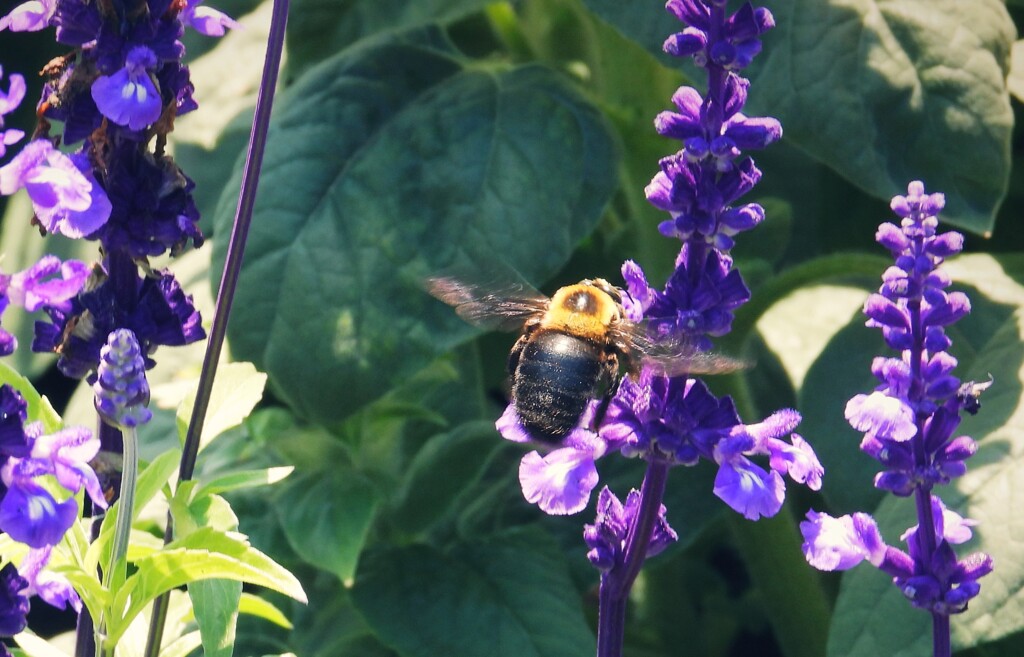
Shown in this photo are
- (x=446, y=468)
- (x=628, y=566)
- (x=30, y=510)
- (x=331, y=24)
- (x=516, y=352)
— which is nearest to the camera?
(x=30, y=510)

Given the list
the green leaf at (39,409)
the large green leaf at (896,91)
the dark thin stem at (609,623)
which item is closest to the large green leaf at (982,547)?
the large green leaf at (896,91)

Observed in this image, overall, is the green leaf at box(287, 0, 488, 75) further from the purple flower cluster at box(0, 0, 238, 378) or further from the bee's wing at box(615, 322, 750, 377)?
the bee's wing at box(615, 322, 750, 377)

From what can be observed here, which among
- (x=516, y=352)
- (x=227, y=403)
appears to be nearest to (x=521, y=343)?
(x=516, y=352)

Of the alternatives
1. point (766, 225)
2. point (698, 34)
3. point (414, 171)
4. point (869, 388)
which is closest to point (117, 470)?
point (698, 34)

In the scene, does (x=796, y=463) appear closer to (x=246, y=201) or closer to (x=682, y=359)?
(x=682, y=359)

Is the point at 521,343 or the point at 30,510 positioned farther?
the point at 521,343

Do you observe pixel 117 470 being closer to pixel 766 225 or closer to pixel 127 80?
pixel 127 80

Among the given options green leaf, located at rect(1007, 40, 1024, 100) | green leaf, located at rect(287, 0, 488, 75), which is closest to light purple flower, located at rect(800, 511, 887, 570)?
green leaf, located at rect(1007, 40, 1024, 100)
